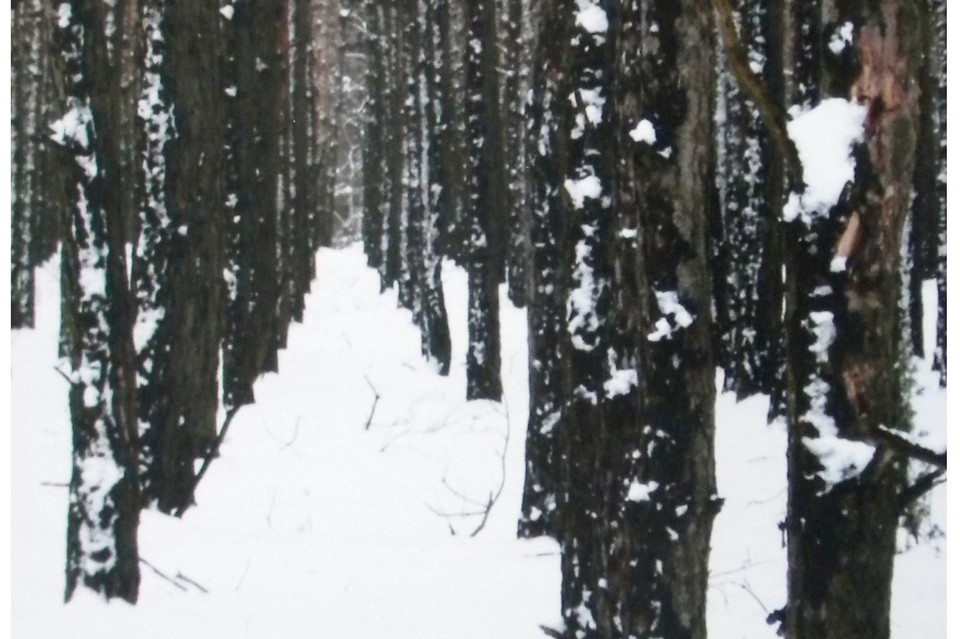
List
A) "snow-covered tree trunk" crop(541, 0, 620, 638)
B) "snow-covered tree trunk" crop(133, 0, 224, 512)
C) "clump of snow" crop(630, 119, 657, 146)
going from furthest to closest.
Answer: "snow-covered tree trunk" crop(133, 0, 224, 512) < "snow-covered tree trunk" crop(541, 0, 620, 638) < "clump of snow" crop(630, 119, 657, 146)

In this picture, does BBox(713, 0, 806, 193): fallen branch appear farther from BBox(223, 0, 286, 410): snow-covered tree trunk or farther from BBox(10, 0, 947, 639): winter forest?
BBox(223, 0, 286, 410): snow-covered tree trunk

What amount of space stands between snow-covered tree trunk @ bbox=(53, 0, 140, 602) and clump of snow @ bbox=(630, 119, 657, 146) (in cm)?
301

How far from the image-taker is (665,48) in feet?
14.0

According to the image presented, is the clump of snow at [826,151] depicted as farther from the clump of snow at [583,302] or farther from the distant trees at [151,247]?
the distant trees at [151,247]

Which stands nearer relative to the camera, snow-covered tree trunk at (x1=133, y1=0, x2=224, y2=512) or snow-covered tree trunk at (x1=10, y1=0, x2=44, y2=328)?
snow-covered tree trunk at (x1=133, y1=0, x2=224, y2=512)

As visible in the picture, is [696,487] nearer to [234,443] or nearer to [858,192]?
[858,192]

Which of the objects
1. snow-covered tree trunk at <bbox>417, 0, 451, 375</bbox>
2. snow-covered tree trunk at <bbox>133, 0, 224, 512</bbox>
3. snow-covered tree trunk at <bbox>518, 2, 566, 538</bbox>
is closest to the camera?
snow-covered tree trunk at <bbox>518, 2, 566, 538</bbox>

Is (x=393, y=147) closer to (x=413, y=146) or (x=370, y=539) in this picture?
(x=413, y=146)

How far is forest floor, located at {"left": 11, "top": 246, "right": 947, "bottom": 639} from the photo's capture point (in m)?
6.08

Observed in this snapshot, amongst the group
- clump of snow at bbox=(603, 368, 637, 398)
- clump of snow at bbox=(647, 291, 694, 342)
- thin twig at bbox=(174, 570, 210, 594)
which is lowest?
thin twig at bbox=(174, 570, 210, 594)

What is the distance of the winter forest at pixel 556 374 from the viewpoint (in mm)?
2996

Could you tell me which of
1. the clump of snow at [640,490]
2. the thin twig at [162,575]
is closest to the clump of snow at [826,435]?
the clump of snow at [640,490]

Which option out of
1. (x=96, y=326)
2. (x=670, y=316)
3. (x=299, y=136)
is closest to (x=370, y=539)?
(x=96, y=326)

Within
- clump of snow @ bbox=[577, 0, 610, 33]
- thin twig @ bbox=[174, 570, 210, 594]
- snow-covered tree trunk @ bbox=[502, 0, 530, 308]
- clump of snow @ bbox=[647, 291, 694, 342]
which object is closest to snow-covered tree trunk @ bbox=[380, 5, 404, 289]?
snow-covered tree trunk @ bbox=[502, 0, 530, 308]
